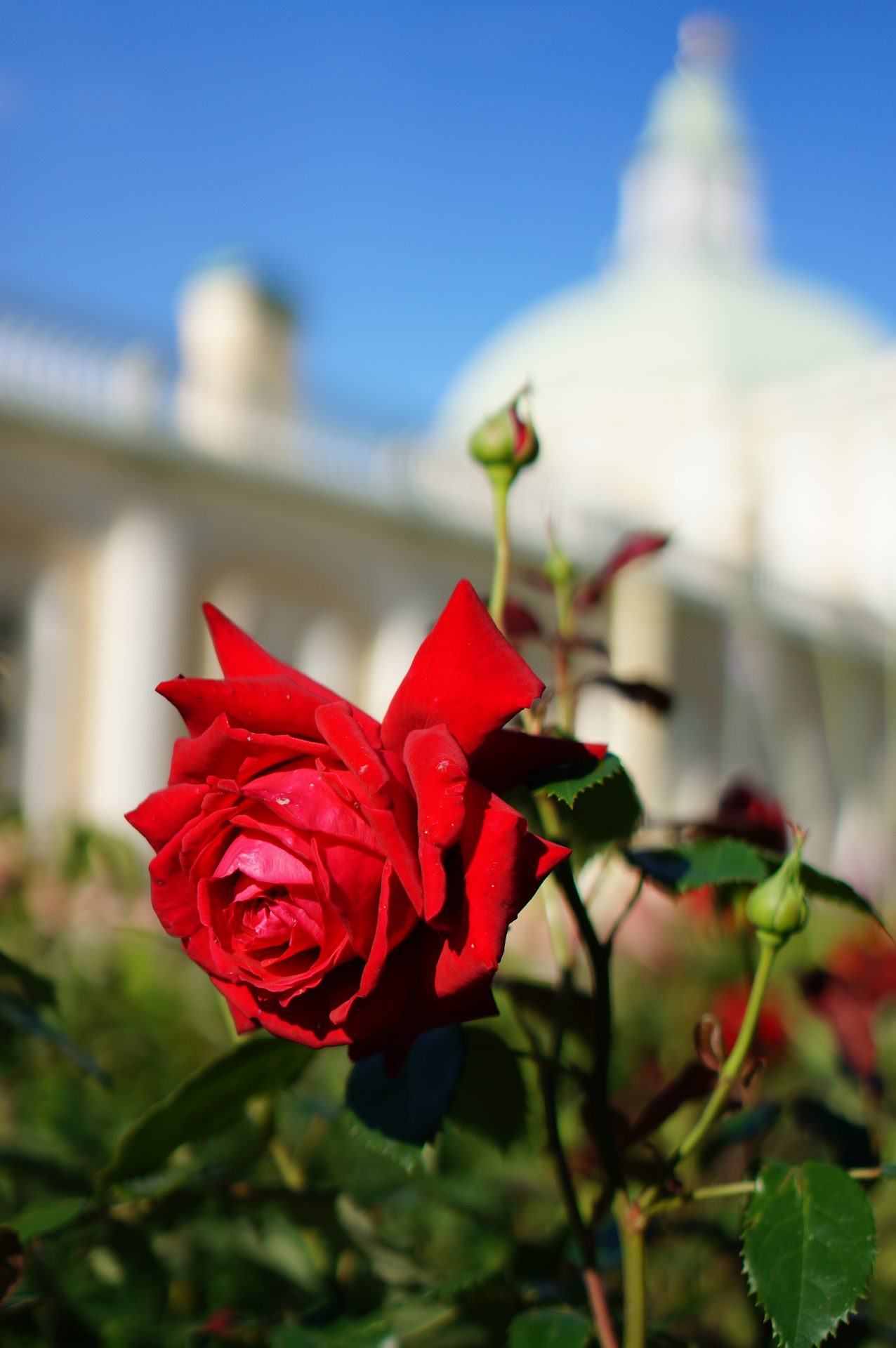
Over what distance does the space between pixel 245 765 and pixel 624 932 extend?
2261 mm

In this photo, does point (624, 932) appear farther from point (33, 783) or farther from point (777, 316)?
point (777, 316)

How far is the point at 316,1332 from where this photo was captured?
51 centimetres

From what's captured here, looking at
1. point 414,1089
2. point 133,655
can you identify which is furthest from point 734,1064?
point 133,655

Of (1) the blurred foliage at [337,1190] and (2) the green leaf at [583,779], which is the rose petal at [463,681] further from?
(1) the blurred foliage at [337,1190]

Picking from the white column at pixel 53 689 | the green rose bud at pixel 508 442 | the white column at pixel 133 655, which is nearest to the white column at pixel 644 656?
the white column at pixel 133 655

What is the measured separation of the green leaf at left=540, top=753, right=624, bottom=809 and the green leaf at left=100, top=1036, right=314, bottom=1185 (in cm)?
16

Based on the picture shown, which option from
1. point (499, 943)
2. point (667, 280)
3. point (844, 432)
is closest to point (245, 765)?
point (499, 943)

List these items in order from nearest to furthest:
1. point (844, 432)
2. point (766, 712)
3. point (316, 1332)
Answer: point (316, 1332) → point (766, 712) → point (844, 432)

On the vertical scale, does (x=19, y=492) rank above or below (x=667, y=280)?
below

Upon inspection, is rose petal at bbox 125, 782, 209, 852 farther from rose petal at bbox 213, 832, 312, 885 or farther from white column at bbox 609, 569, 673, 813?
white column at bbox 609, 569, 673, 813

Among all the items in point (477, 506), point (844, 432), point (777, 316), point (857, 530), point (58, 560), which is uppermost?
point (777, 316)

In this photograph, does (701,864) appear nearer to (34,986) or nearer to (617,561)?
(617,561)

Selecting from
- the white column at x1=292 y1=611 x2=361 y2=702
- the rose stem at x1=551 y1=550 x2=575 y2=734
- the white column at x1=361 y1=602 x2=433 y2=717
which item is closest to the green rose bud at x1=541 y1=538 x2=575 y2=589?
the rose stem at x1=551 y1=550 x2=575 y2=734

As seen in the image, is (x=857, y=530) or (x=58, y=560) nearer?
(x=58, y=560)
